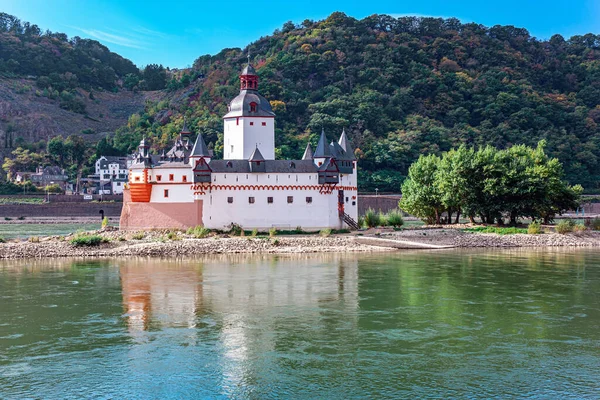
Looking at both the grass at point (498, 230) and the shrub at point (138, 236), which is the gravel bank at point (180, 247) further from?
the grass at point (498, 230)

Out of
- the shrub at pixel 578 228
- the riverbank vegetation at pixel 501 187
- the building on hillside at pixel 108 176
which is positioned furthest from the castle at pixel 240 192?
the building on hillside at pixel 108 176

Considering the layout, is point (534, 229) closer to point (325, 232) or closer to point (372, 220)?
point (372, 220)

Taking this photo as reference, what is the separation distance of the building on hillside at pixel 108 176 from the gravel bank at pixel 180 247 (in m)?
Answer: 61.1

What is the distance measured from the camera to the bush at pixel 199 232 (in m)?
49.2

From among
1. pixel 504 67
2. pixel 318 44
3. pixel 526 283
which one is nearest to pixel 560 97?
pixel 504 67

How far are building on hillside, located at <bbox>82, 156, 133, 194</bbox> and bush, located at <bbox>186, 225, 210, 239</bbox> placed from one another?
61025 millimetres

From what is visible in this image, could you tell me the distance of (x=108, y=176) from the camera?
113 m

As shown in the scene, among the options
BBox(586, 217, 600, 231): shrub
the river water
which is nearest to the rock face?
BBox(586, 217, 600, 231): shrub

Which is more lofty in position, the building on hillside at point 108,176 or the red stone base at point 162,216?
the building on hillside at point 108,176

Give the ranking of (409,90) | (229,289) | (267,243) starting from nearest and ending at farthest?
(229,289)
(267,243)
(409,90)

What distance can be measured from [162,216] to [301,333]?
3277 cm

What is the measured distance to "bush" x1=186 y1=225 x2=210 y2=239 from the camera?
4919cm

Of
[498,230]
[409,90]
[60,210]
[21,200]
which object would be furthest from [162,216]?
[409,90]

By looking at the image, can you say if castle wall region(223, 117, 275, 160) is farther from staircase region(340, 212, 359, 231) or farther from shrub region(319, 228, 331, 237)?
shrub region(319, 228, 331, 237)
